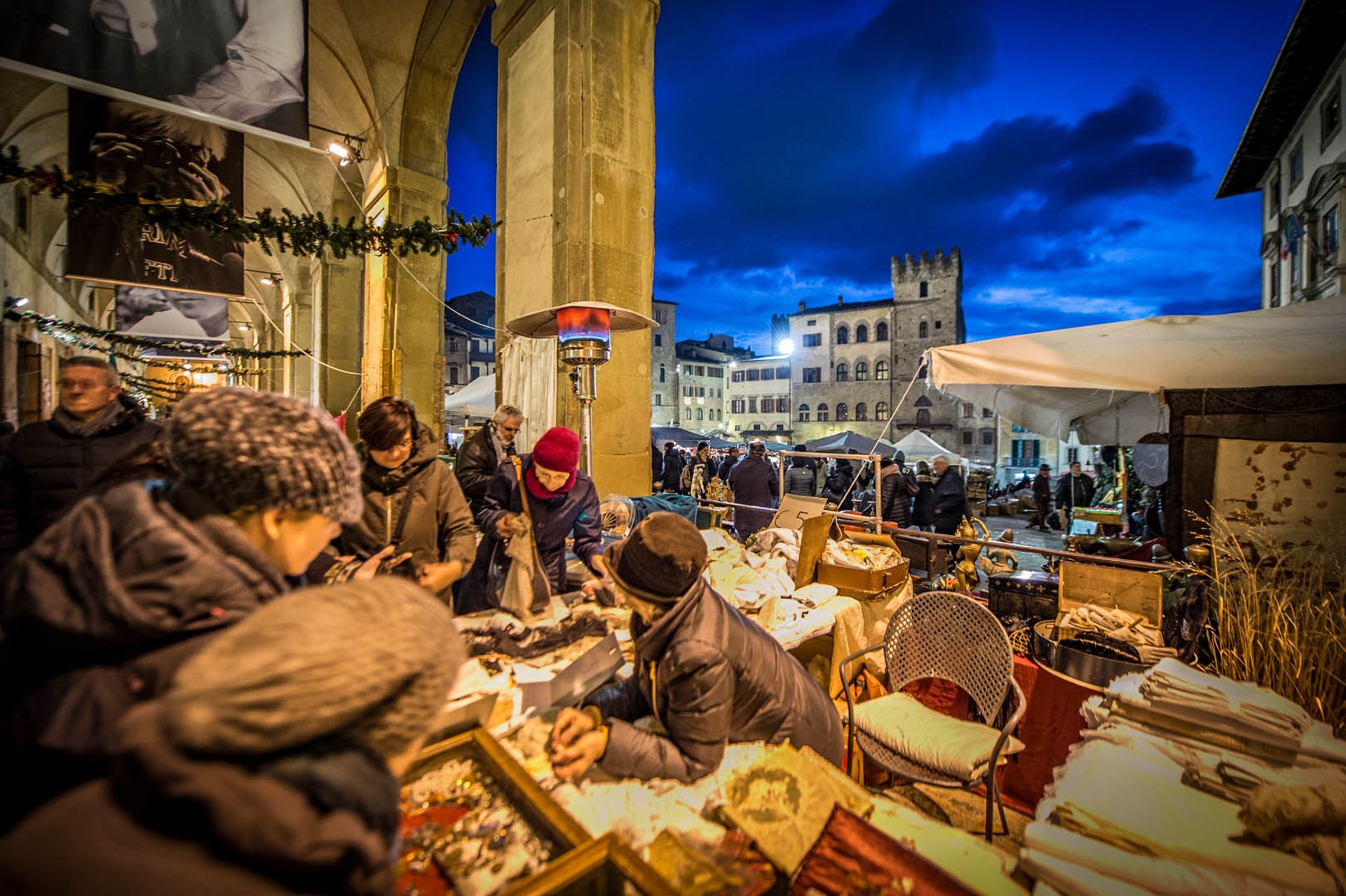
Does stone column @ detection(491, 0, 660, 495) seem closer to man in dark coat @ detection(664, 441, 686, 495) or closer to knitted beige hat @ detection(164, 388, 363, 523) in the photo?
knitted beige hat @ detection(164, 388, 363, 523)

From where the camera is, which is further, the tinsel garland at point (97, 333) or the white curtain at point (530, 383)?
the tinsel garland at point (97, 333)

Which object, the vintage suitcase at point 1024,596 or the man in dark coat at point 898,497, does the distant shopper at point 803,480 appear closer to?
the man in dark coat at point 898,497

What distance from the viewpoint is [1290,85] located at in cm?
1941

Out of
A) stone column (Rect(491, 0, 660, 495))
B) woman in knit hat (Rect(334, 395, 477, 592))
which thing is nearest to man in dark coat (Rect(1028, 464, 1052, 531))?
stone column (Rect(491, 0, 660, 495))

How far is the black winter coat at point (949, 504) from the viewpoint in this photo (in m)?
9.35

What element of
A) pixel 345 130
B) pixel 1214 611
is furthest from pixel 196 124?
pixel 1214 611

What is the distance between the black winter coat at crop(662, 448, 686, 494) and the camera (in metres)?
13.2

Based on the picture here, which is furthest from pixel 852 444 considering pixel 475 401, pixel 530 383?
pixel 530 383

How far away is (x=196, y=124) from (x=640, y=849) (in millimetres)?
8841

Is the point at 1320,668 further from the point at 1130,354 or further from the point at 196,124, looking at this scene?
the point at 196,124

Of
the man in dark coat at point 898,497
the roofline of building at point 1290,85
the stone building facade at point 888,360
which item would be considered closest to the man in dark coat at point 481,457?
the man in dark coat at point 898,497

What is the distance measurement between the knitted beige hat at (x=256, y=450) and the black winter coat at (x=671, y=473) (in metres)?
12.1

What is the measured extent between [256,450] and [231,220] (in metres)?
4.62

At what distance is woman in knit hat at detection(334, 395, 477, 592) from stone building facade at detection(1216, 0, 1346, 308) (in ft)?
82.4
